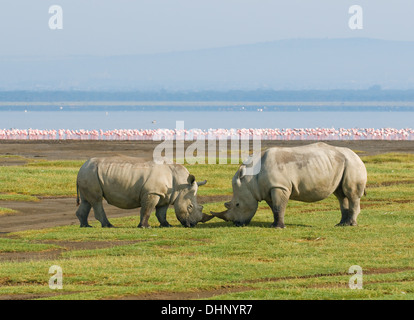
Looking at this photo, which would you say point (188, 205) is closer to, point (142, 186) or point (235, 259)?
point (142, 186)

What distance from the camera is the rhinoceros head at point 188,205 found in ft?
78.7

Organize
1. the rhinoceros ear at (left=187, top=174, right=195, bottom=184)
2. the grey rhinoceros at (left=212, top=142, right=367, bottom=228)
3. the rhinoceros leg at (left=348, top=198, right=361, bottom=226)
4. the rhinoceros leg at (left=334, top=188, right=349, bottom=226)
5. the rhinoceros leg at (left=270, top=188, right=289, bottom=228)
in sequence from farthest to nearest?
1. the rhinoceros leg at (left=334, top=188, right=349, bottom=226)
2. the rhinoceros leg at (left=348, top=198, right=361, bottom=226)
3. the rhinoceros ear at (left=187, top=174, right=195, bottom=184)
4. the grey rhinoceros at (left=212, top=142, right=367, bottom=228)
5. the rhinoceros leg at (left=270, top=188, right=289, bottom=228)

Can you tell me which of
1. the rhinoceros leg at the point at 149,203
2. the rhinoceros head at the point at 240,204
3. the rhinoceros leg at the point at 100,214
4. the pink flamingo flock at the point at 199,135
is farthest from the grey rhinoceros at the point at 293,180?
the pink flamingo flock at the point at 199,135

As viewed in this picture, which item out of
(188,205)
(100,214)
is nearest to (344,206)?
(188,205)

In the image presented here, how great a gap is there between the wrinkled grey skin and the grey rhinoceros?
111 cm

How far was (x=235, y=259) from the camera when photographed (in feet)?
63.7

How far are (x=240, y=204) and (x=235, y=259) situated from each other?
4.96 meters

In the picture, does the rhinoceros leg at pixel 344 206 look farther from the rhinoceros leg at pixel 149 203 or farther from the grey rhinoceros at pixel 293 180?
the rhinoceros leg at pixel 149 203

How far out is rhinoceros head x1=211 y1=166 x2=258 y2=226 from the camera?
24.1 m

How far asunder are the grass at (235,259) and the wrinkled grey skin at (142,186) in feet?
2.10

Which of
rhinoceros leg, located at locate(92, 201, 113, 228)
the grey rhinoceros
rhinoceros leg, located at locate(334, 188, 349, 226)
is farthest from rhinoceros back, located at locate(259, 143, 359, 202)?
rhinoceros leg, located at locate(92, 201, 113, 228)

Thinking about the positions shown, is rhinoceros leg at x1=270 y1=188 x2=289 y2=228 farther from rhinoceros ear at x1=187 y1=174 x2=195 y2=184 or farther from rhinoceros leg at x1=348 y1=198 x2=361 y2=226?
rhinoceros ear at x1=187 y1=174 x2=195 y2=184
